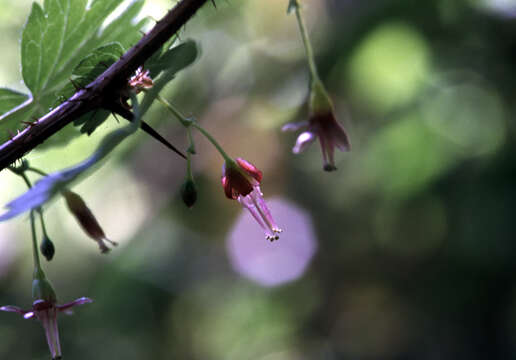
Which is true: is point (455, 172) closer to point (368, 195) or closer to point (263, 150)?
point (368, 195)

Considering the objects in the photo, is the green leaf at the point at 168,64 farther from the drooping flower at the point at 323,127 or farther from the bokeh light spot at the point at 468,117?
the bokeh light spot at the point at 468,117

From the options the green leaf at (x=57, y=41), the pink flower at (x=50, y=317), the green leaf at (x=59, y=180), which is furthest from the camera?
the pink flower at (x=50, y=317)

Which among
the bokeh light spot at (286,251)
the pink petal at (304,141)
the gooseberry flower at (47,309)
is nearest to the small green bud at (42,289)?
the gooseberry flower at (47,309)

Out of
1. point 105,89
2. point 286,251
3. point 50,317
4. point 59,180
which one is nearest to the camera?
point 59,180

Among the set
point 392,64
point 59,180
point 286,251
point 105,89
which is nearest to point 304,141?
point 105,89

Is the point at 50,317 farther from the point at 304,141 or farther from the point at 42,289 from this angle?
the point at 304,141

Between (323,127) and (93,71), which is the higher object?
(93,71)

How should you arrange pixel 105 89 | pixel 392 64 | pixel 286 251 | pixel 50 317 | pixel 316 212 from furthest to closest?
pixel 286 251
pixel 316 212
pixel 392 64
pixel 50 317
pixel 105 89
